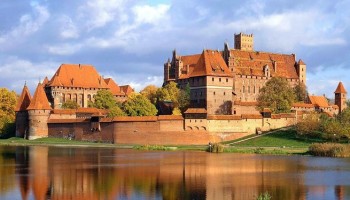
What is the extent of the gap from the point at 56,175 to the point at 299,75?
5629cm

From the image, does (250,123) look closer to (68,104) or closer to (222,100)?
(222,100)

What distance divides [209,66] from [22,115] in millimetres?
21751

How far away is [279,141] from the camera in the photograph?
178 feet

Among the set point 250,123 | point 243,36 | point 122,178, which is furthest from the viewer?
point 243,36

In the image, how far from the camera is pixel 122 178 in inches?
1151

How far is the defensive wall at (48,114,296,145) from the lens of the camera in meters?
57.0

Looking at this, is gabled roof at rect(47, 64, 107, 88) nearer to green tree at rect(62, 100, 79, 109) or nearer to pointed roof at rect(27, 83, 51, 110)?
green tree at rect(62, 100, 79, 109)

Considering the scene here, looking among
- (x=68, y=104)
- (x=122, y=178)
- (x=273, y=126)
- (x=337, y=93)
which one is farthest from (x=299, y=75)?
(x=122, y=178)

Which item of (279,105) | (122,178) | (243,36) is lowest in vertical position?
(122,178)

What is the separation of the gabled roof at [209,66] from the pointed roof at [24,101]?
1894 cm

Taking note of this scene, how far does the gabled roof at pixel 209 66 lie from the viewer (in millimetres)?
65312

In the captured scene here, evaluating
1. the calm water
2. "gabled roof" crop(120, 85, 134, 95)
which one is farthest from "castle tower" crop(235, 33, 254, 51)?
the calm water

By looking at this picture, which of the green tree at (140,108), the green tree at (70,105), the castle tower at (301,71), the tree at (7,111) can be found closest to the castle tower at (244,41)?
the castle tower at (301,71)

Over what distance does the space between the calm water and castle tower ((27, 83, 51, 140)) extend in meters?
24.2
